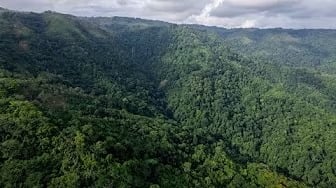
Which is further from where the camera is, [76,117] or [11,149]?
[76,117]

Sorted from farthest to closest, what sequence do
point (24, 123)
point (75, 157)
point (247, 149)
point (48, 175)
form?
point (247, 149), point (24, 123), point (75, 157), point (48, 175)

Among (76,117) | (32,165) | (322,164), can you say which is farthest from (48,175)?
(322,164)

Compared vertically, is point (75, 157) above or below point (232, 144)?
above

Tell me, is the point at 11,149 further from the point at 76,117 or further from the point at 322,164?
the point at 322,164

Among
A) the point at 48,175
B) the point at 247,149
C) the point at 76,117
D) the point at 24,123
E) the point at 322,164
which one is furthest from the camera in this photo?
the point at 247,149

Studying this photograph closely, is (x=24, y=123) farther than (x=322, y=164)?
No

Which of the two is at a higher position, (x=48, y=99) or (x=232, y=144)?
(x=48, y=99)

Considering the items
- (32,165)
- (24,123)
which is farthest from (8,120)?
(32,165)

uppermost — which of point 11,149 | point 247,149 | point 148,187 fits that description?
point 11,149

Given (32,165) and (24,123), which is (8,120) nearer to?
(24,123)
